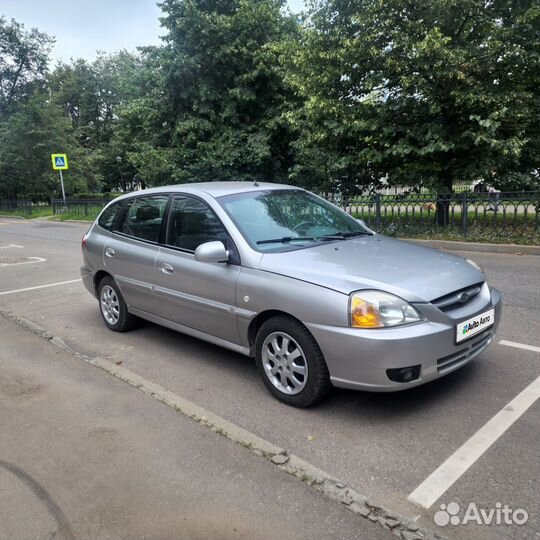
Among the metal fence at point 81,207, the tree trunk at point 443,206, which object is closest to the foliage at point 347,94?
the tree trunk at point 443,206

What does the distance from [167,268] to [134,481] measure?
82.6 inches

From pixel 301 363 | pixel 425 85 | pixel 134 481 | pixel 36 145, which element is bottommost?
pixel 134 481

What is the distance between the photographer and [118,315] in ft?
17.5

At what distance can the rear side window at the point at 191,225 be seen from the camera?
13.5 ft

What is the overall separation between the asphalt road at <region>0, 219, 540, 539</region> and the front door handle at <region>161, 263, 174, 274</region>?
0.83m

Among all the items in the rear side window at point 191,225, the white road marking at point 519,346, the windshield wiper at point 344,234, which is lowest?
the white road marking at point 519,346

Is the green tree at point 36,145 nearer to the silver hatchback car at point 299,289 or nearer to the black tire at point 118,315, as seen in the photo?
→ the black tire at point 118,315

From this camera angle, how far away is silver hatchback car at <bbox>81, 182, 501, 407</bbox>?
3.07 m

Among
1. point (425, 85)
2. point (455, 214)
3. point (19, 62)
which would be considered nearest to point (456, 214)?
point (455, 214)

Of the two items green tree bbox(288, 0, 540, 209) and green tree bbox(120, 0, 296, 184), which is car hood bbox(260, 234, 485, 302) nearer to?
green tree bbox(288, 0, 540, 209)

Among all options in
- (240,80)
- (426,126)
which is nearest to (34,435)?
(426,126)

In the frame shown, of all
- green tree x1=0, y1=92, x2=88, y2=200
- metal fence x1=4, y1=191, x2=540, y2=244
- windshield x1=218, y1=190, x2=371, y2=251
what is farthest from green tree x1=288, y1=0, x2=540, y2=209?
green tree x1=0, y1=92, x2=88, y2=200

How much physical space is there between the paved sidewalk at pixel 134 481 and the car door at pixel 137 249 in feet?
4.04

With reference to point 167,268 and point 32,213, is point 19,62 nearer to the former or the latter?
point 32,213
